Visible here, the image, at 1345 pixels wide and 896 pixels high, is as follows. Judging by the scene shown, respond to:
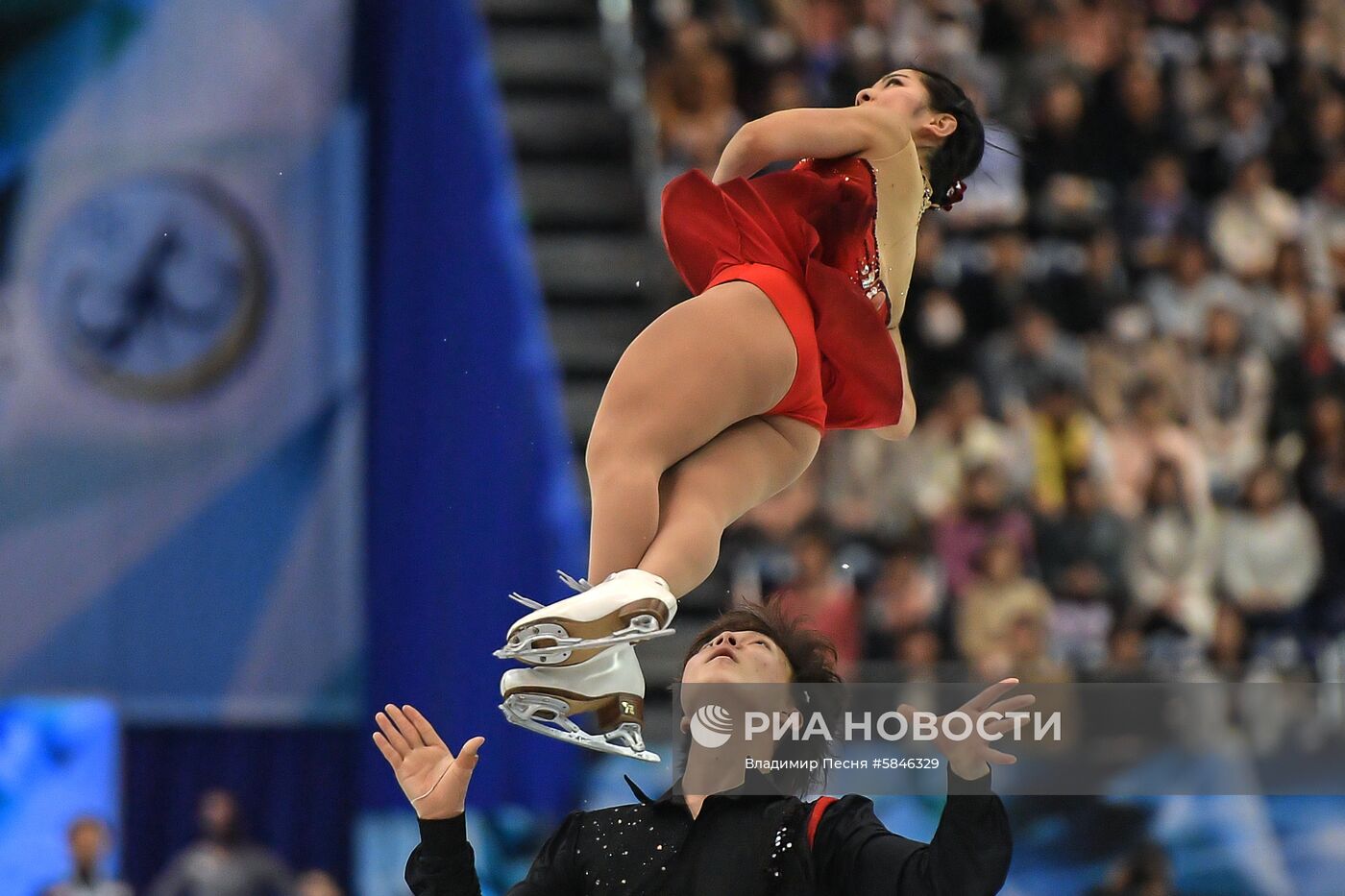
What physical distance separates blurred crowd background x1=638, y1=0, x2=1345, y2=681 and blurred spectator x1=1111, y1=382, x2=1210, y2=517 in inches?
0.5

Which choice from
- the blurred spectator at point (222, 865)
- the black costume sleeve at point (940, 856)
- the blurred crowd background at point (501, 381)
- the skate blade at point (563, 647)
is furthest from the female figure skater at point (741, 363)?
the blurred spectator at point (222, 865)

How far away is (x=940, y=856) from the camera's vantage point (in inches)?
106

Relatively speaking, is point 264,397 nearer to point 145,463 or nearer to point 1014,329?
point 145,463

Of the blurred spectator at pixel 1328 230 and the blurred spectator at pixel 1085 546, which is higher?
the blurred spectator at pixel 1328 230

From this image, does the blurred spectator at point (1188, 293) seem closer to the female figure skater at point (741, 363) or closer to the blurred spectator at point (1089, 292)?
the blurred spectator at point (1089, 292)

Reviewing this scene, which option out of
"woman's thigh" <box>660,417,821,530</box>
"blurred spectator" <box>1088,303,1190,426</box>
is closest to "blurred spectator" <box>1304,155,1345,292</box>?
"blurred spectator" <box>1088,303,1190,426</box>

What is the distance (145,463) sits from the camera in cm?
849

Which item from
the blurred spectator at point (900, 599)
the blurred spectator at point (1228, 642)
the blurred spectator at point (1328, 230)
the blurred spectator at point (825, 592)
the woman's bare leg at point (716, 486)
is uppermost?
the woman's bare leg at point (716, 486)

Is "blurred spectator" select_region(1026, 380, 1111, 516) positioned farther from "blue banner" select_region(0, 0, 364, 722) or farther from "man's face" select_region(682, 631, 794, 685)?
"man's face" select_region(682, 631, 794, 685)

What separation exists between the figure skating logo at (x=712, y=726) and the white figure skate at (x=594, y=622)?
0.52ft

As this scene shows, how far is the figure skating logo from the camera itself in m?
3.01

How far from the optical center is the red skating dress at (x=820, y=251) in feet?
11.4

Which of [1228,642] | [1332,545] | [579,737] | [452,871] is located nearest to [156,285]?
[1228,642]

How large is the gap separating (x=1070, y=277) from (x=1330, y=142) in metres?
2.02
